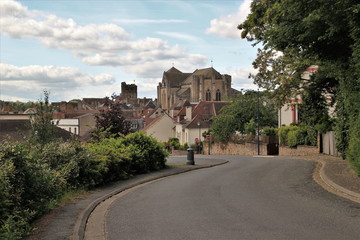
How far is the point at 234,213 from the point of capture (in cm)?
1095

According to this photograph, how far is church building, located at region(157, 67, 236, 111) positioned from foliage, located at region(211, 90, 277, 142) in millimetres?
86849

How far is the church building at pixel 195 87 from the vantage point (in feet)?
532

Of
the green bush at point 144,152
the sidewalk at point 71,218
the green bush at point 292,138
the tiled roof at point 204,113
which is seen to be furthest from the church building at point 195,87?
the sidewalk at point 71,218

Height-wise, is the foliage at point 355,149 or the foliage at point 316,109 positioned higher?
the foliage at point 316,109

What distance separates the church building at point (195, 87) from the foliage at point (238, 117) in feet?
285

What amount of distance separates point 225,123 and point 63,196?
5034 cm

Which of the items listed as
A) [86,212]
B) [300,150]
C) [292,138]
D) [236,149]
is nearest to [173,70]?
[236,149]

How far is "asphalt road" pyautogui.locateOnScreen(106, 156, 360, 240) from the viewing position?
9.01 metres

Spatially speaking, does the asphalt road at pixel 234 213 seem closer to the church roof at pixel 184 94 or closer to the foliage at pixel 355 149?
the foliage at pixel 355 149

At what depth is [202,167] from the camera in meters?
27.0

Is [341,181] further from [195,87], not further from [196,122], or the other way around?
[195,87]

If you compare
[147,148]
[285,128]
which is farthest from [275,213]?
[285,128]

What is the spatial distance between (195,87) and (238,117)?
99.8 metres

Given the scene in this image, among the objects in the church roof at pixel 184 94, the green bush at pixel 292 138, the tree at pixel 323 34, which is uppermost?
the church roof at pixel 184 94
